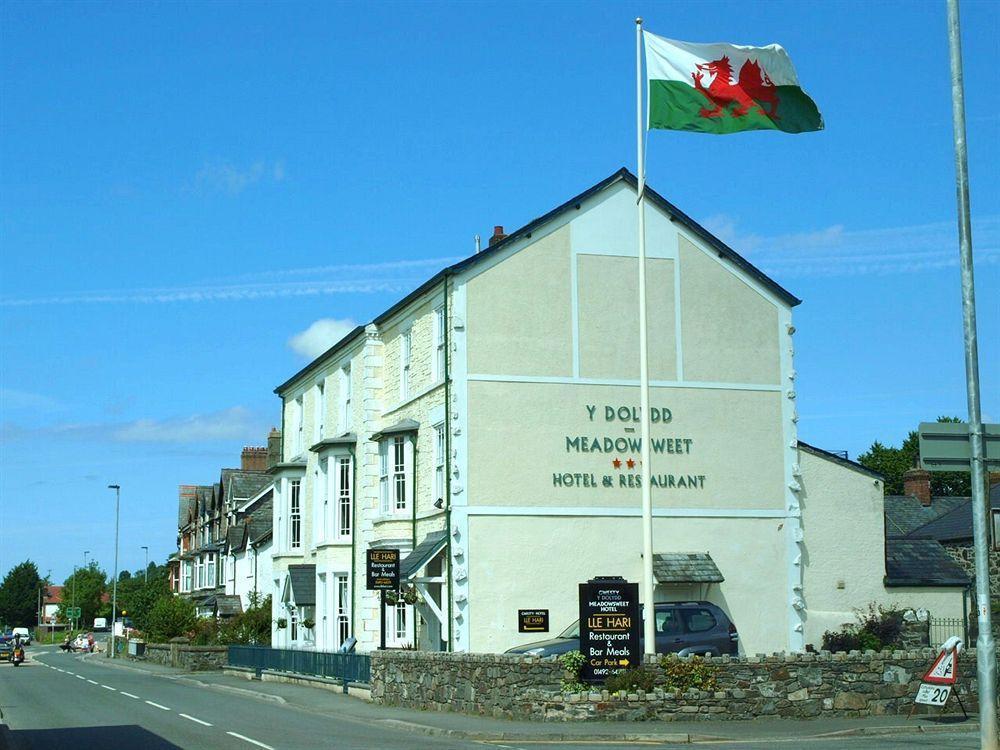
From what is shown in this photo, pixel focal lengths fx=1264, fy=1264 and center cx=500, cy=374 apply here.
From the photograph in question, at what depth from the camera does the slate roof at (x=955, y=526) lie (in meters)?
43.6

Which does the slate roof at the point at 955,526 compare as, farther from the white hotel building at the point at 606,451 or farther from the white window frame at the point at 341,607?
the white window frame at the point at 341,607

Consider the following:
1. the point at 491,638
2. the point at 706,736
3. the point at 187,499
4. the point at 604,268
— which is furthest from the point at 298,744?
the point at 187,499

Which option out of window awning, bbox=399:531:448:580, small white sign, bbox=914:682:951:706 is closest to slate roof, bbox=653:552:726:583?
window awning, bbox=399:531:448:580

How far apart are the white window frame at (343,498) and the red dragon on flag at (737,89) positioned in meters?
20.3

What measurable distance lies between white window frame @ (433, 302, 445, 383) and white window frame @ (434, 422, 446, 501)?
135 centimetres

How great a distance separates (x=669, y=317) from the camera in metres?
33.7

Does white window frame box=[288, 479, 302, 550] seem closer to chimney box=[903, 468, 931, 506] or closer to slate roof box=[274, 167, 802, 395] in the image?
slate roof box=[274, 167, 802, 395]

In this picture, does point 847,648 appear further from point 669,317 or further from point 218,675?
point 218,675

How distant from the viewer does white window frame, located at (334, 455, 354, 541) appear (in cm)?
3981

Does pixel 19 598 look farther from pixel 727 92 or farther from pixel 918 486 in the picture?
pixel 727 92

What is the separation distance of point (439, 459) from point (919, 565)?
14.1 metres

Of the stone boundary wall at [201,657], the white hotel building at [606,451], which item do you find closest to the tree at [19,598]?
the stone boundary wall at [201,657]

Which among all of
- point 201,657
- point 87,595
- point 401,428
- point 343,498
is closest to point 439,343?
point 401,428

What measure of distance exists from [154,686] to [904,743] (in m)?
26.7
